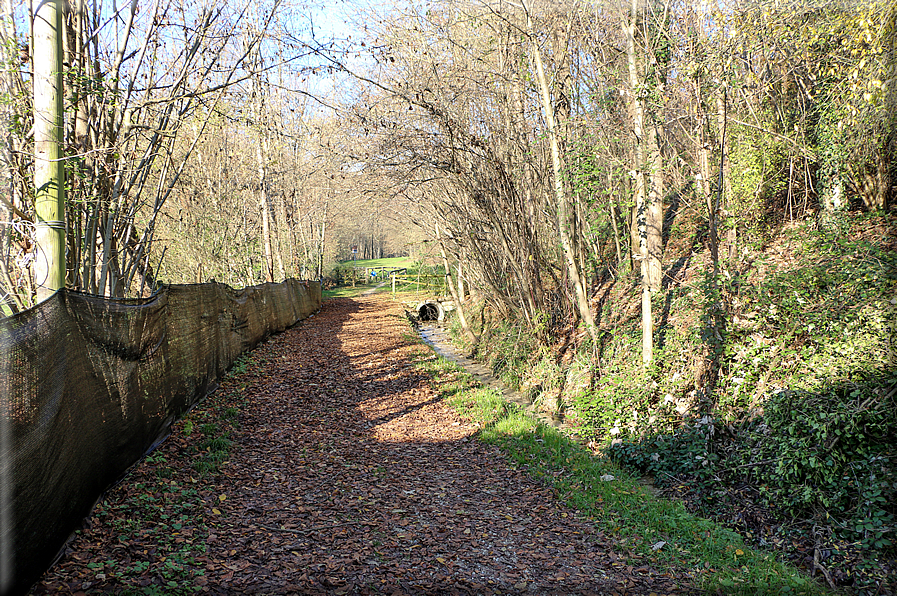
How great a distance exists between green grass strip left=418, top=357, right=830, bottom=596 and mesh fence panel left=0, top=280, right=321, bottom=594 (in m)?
4.15

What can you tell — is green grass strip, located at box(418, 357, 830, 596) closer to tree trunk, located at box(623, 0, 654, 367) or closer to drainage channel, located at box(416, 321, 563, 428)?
drainage channel, located at box(416, 321, 563, 428)

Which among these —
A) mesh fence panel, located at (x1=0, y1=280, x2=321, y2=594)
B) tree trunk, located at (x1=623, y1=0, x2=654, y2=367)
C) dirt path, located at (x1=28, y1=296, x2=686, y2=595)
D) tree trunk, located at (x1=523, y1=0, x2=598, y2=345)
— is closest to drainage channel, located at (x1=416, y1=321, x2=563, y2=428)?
dirt path, located at (x1=28, y1=296, x2=686, y2=595)

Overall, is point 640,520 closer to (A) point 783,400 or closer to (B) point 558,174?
(A) point 783,400

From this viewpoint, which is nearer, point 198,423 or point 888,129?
point 888,129

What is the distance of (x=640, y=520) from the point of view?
4.94m

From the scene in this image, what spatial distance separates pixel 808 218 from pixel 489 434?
5776mm

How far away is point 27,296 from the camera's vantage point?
4.89 metres

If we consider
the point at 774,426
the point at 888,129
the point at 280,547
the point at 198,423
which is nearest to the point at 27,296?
the point at 198,423

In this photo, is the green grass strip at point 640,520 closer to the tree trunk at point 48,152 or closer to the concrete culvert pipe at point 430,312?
the tree trunk at point 48,152

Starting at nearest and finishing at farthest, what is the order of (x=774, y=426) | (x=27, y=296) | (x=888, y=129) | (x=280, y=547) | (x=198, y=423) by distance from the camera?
(x=280, y=547)
(x=27, y=296)
(x=774, y=426)
(x=888, y=129)
(x=198, y=423)

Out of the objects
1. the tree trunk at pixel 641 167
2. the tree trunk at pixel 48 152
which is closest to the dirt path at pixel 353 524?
the tree trunk at pixel 48 152

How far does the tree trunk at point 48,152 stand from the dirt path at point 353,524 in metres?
1.95

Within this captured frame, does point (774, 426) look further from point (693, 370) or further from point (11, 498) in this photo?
point (11, 498)

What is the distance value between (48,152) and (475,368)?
10.1 meters
